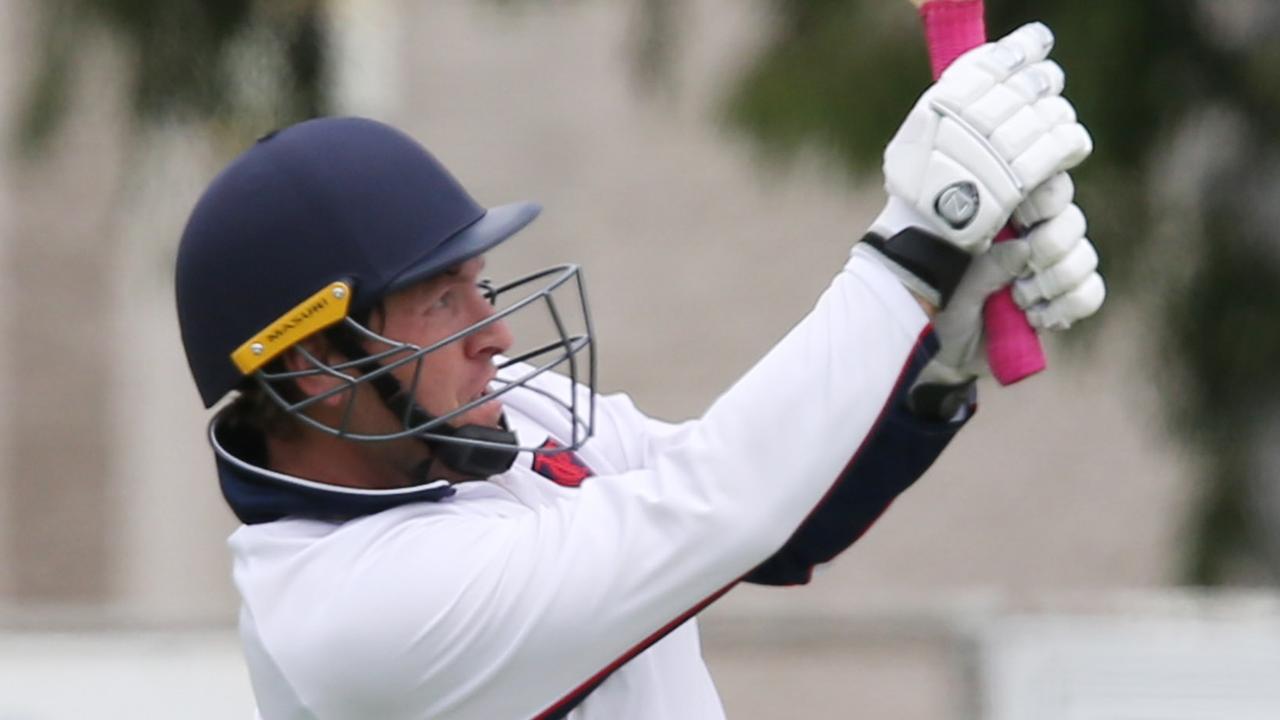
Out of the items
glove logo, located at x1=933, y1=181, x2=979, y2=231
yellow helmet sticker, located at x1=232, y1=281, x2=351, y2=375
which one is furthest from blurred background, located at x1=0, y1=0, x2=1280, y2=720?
glove logo, located at x1=933, y1=181, x2=979, y2=231

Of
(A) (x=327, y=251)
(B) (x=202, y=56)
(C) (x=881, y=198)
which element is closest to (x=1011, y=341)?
(A) (x=327, y=251)

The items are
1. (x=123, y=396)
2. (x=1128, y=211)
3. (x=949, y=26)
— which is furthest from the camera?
(x=123, y=396)

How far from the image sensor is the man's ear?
2.29m

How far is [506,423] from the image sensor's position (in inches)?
94.8

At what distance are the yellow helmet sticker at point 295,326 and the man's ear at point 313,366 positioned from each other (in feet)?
0.09

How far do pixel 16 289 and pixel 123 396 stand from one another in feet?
2.47

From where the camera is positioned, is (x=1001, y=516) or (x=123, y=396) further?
(x=123, y=396)

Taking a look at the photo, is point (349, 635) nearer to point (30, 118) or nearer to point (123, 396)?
point (30, 118)

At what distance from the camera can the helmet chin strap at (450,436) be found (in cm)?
222

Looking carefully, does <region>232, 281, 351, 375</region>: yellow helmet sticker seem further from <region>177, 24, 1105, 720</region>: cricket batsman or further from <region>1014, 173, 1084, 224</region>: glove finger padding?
<region>1014, 173, 1084, 224</region>: glove finger padding

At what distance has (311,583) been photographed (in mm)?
2168

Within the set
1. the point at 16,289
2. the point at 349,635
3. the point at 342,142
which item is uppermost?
the point at 342,142

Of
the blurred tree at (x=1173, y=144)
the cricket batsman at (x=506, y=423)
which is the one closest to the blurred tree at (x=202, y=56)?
the blurred tree at (x=1173, y=144)

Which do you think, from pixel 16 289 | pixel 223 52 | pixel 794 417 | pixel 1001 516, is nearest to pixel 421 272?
pixel 794 417
